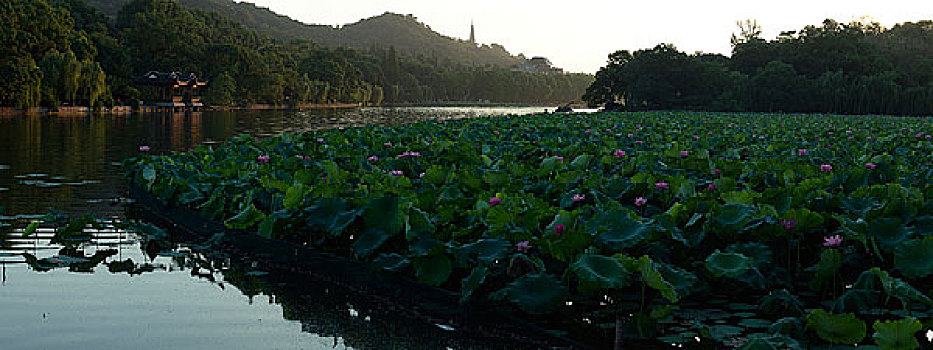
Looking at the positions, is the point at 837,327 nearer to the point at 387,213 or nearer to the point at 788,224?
the point at 788,224

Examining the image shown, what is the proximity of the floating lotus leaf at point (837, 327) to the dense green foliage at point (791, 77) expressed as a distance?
65098 millimetres

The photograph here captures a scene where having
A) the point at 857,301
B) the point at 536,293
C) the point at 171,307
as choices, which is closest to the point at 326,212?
the point at 171,307

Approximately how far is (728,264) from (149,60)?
97.2 metres

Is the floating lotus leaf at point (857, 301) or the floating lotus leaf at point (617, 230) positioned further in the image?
the floating lotus leaf at point (617, 230)

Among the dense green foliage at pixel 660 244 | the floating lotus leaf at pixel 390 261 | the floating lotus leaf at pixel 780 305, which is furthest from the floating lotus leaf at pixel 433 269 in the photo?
the floating lotus leaf at pixel 780 305

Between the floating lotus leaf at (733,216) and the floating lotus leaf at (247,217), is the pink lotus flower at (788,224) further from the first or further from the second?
the floating lotus leaf at (247,217)

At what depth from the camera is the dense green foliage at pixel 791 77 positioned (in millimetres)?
64062

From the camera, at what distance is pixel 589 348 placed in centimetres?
520

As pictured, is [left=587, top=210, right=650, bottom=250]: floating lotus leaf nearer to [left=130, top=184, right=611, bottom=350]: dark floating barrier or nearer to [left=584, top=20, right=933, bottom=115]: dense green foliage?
[left=130, top=184, right=611, bottom=350]: dark floating barrier

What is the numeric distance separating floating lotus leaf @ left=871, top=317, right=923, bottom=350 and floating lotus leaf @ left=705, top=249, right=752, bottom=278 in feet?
4.52

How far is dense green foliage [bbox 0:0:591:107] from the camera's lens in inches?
2227

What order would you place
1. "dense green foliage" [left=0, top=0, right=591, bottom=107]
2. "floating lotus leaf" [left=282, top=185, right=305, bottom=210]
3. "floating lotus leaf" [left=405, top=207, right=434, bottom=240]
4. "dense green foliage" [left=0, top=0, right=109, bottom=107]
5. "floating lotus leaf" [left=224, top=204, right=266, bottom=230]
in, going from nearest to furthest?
"floating lotus leaf" [left=405, top=207, right=434, bottom=240] → "floating lotus leaf" [left=282, top=185, right=305, bottom=210] → "floating lotus leaf" [left=224, top=204, right=266, bottom=230] → "dense green foliage" [left=0, top=0, right=109, bottom=107] → "dense green foliage" [left=0, top=0, right=591, bottom=107]

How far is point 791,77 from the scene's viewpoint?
68.6 m

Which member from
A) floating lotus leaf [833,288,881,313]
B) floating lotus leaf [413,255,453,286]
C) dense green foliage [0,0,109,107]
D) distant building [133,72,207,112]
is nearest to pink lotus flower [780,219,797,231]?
floating lotus leaf [833,288,881,313]
